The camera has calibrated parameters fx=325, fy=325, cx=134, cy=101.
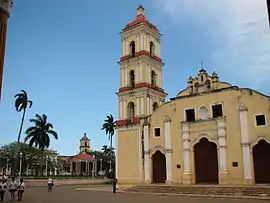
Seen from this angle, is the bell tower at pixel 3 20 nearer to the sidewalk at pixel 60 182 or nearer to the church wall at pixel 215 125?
the church wall at pixel 215 125

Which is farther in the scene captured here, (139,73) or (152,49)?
(152,49)

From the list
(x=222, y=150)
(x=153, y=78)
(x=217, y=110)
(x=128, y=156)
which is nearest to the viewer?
(x=222, y=150)

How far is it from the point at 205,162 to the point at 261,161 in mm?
4585

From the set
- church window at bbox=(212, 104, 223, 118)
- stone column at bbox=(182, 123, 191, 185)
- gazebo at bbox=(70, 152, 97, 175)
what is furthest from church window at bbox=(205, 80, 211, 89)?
gazebo at bbox=(70, 152, 97, 175)

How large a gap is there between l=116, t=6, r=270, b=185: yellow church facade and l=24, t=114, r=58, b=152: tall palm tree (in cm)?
1990

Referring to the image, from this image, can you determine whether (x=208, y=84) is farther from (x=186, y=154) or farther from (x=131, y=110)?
(x=131, y=110)

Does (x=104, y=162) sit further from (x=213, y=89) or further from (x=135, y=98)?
(x=213, y=89)

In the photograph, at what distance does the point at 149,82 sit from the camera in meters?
32.0

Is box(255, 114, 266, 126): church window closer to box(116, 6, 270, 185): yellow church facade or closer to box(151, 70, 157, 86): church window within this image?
box(116, 6, 270, 185): yellow church facade

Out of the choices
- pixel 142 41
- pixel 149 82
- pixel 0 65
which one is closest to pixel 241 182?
pixel 149 82

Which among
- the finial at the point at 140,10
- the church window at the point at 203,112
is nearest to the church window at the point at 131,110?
the church window at the point at 203,112

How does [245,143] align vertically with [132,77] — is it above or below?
below

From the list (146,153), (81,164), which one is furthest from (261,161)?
(81,164)

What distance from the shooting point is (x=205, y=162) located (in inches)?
1078
